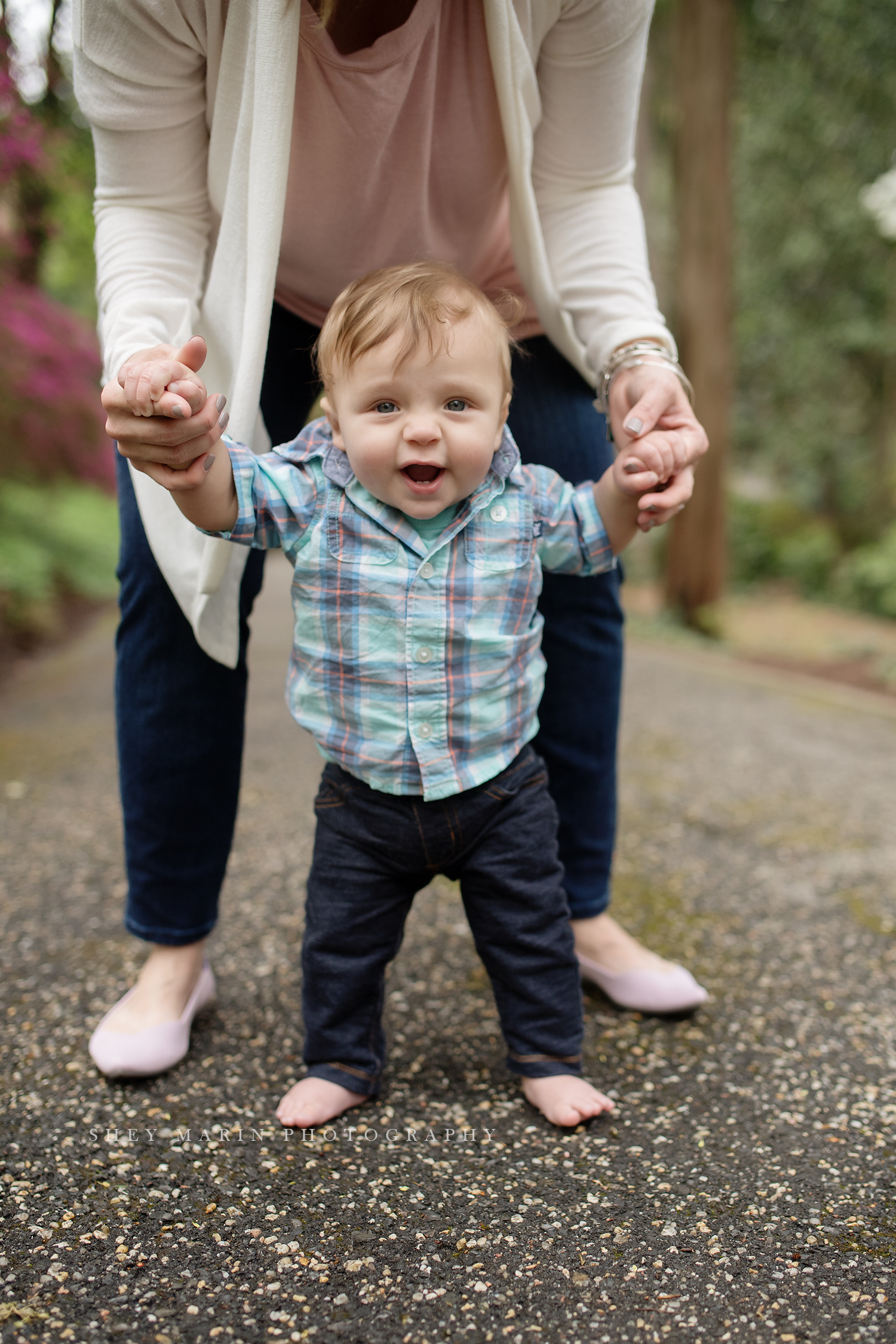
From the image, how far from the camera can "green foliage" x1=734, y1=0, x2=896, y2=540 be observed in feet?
25.7

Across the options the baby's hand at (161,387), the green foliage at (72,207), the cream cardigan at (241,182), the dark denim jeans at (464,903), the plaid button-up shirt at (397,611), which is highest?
the green foliage at (72,207)

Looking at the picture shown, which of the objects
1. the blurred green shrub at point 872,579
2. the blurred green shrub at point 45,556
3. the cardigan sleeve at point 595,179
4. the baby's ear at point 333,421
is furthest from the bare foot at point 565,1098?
the blurred green shrub at point 872,579

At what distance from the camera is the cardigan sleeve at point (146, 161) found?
49.6 inches

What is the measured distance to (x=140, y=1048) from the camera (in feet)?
4.90

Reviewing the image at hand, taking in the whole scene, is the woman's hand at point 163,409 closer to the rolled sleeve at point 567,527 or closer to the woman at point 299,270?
the woman at point 299,270

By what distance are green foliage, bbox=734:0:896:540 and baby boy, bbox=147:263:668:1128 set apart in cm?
779

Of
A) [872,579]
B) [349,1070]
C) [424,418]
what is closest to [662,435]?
[424,418]

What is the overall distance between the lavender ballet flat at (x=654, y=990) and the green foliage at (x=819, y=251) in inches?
314

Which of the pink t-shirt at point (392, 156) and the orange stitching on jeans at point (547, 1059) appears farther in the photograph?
the orange stitching on jeans at point (547, 1059)

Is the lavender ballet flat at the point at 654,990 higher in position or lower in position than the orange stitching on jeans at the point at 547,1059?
lower

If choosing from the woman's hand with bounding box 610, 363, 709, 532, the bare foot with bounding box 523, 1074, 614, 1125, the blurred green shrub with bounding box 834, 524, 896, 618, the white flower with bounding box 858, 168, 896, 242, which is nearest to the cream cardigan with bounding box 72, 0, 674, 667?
the woman's hand with bounding box 610, 363, 709, 532

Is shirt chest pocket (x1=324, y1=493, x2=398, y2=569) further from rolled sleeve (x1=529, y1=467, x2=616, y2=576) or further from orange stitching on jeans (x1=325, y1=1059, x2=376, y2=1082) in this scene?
orange stitching on jeans (x1=325, y1=1059, x2=376, y2=1082)

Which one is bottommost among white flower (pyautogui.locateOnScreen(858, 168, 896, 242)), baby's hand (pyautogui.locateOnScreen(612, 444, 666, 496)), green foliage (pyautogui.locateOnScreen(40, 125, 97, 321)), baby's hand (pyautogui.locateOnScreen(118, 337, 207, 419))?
baby's hand (pyautogui.locateOnScreen(612, 444, 666, 496))

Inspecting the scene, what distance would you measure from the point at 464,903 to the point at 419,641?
0.40 metres
